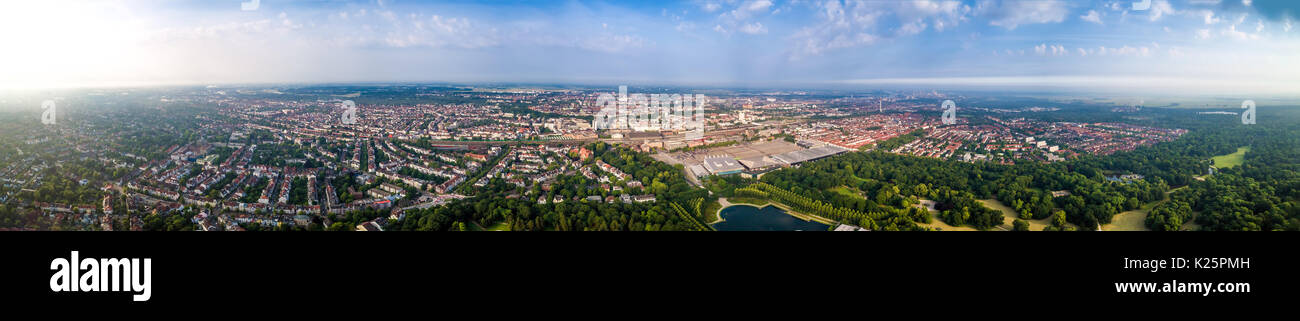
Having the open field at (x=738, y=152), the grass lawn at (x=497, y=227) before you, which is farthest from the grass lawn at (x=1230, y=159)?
the grass lawn at (x=497, y=227)

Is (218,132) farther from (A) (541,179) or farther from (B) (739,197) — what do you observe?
(B) (739,197)

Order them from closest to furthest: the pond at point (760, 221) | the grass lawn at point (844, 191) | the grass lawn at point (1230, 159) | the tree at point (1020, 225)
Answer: the tree at point (1020, 225) → the pond at point (760, 221) → the grass lawn at point (844, 191) → the grass lawn at point (1230, 159)

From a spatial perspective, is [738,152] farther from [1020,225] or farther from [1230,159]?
[1230,159]

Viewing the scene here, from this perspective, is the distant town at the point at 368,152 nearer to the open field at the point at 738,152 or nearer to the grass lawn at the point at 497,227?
the open field at the point at 738,152

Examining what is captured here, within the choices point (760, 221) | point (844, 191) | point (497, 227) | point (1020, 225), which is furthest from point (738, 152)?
point (497, 227)

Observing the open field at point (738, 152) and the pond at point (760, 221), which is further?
the open field at point (738, 152)
